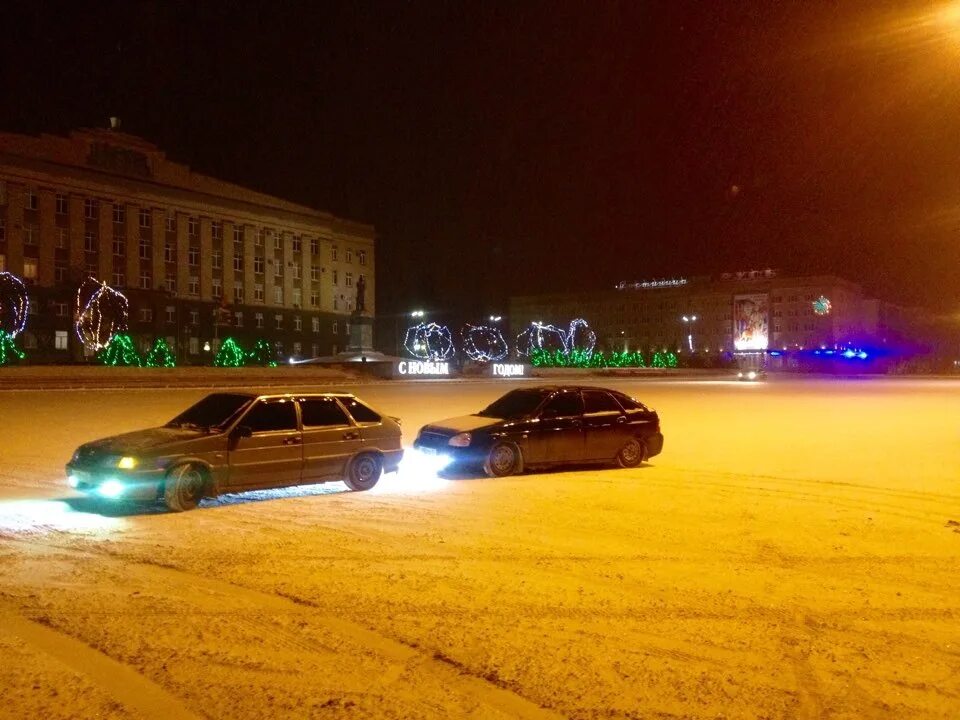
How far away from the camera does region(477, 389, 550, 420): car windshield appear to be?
556 inches

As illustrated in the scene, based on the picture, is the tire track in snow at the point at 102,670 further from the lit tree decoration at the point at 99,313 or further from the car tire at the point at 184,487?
the lit tree decoration at the point at 99,313

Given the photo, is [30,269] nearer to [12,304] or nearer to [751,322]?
[12,304]

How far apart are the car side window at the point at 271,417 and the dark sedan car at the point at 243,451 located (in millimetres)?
13

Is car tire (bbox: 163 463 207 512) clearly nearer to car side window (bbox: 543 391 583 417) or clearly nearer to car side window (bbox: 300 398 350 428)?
car side window (bbox: 300 398 350 428)

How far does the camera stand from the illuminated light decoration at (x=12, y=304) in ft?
185

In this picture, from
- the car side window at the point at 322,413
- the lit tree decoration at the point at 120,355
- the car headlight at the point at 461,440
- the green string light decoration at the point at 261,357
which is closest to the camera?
the car side window at the point at 322,413

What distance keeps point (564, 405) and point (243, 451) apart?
5.61 m

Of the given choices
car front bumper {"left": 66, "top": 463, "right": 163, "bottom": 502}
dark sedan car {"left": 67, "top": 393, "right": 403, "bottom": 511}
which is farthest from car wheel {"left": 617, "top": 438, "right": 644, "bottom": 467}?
car front bumper {"left": 66, "top": 463, "right": 163, "bottom": 502}

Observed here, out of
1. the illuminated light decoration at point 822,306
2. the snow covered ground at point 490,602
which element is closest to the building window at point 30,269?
the snow covered ground at point 490,602

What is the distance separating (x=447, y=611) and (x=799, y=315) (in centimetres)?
13628

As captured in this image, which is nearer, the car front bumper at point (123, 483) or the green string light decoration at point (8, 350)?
the car front bumper at point (123, 483)

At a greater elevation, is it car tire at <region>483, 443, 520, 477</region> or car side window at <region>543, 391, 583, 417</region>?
car side window at <region>543, 391, 583, 417</region>

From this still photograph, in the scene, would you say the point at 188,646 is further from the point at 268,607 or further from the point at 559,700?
the point at 559,700

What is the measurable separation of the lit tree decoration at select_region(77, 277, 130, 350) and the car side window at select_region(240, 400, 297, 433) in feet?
174
